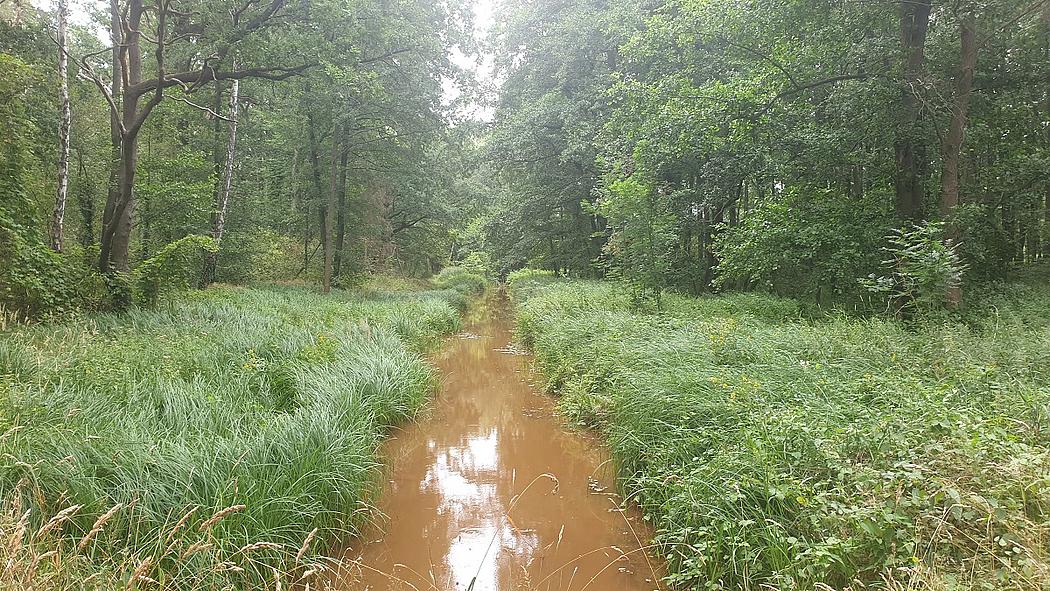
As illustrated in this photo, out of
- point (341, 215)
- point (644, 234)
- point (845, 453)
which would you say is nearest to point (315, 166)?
point (341, 215)

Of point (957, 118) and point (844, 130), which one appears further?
point (844, 130)

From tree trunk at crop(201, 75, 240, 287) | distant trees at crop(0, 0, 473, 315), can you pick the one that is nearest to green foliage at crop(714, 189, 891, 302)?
distant trees at crop(0, 0, 473, 315)

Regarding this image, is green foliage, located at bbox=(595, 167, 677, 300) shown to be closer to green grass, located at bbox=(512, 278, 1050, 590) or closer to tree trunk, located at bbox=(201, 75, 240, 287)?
green grass, located at bbox=(512, 278, 1050, 590)

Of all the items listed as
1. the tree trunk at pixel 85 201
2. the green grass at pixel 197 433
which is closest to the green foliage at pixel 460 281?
the tree trunk at pixel 85 201

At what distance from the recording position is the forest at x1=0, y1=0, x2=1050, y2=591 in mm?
2770

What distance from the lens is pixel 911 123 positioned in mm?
Result: 7824

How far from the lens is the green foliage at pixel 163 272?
887cm

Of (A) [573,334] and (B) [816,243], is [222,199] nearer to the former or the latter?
(A) [573,334]

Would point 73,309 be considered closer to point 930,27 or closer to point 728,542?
point 728,542

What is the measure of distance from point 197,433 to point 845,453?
462 centimetres

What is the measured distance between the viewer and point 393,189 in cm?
2078

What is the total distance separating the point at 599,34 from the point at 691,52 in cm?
878

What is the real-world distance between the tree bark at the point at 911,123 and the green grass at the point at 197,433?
340 inches

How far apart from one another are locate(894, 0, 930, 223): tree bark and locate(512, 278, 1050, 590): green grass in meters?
3.16
